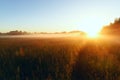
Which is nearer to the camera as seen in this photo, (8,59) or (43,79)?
(43,79)

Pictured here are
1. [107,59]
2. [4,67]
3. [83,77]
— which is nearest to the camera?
[83,77]

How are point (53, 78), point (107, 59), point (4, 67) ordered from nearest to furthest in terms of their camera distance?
point (53, 78), point (4, 67), point (107, 59)

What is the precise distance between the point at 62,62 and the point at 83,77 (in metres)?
2.38

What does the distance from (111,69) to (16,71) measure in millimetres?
5681

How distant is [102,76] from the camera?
1410 centimetres

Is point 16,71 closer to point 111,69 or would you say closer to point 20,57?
point 20,57

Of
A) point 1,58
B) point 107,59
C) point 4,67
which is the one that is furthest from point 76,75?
point 1,58

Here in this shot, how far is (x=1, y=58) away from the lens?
18.2 meters

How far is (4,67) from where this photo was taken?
1591cm

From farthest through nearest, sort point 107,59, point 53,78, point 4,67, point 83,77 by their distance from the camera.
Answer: point 107,59 < point 4,67 < point 83,77 < point 53,78

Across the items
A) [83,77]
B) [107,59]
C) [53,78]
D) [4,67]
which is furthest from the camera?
[107,59]

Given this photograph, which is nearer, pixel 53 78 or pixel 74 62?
pixel 53 78

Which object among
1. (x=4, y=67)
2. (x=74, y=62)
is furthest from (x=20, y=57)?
(x=74, y=62)

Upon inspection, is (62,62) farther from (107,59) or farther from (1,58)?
(1,58)
